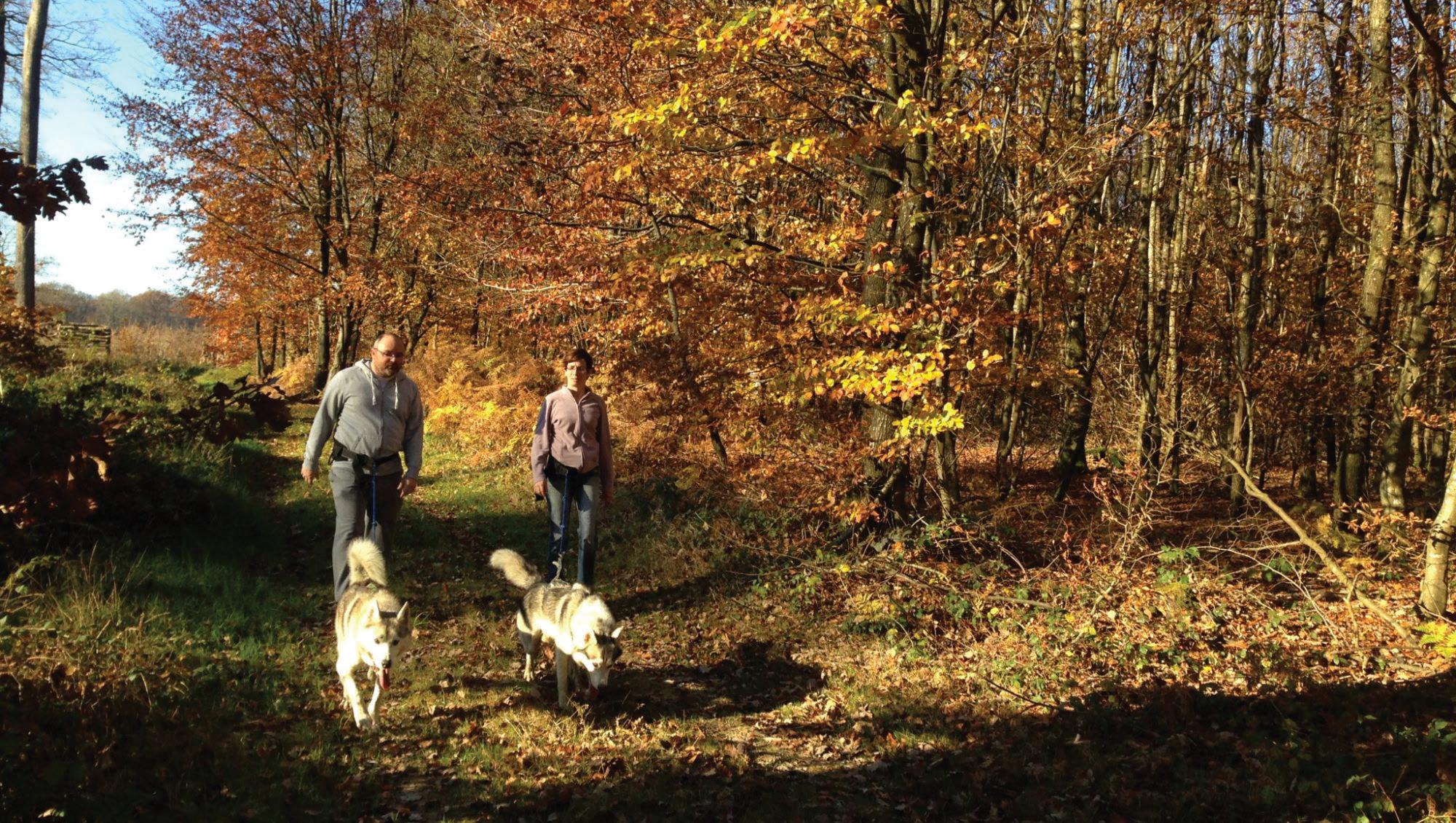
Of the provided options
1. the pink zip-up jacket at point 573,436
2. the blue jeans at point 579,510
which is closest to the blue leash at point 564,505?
the blue jeans at point 579,510

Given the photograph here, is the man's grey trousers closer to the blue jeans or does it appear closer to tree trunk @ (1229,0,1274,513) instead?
the blue jeans

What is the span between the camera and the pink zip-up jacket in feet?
23.9

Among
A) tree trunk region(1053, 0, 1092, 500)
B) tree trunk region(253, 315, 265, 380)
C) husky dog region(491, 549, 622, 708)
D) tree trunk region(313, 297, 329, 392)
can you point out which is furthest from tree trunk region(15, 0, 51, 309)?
tree trunk region(1053, 0, 1092, 500)

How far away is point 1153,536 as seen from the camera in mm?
10469

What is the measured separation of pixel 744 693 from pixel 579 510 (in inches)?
84.2

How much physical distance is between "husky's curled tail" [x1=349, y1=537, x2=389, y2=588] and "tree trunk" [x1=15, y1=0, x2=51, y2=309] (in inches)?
688

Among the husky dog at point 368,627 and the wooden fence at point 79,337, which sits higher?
the wooden fence at point 79,337

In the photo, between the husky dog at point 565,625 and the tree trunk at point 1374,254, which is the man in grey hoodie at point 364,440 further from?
the tree trunk at point 1374,254

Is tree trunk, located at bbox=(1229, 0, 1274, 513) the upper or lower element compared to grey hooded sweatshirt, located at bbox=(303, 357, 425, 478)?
upper

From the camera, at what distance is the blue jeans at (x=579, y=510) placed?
7.33 meters

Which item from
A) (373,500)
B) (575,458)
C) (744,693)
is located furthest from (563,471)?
(744,693)

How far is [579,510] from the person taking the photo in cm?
745

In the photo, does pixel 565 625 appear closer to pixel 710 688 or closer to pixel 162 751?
pixel 710 688

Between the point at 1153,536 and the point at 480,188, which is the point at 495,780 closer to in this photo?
the point at 1153,536
